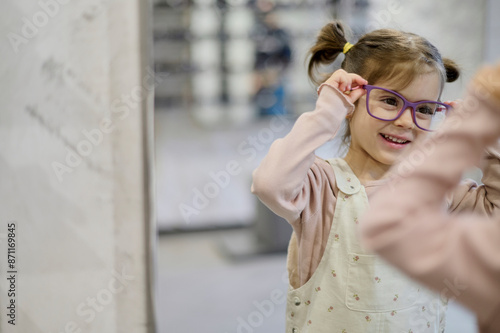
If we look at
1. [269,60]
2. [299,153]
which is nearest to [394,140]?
[299,153]

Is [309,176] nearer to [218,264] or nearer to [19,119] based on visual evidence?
[19,119]

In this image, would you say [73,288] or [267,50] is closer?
[73,288]

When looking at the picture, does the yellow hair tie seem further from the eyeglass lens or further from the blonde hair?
the eyeglass lens

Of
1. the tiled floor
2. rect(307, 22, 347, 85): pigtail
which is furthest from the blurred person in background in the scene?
rect(307, 22, 347, 85): pigtail

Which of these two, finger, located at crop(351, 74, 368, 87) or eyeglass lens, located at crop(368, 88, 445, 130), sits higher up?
finger, located at crop(351, 74, 368, 87)

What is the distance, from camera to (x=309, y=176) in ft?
3.58

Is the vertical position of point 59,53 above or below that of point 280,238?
above

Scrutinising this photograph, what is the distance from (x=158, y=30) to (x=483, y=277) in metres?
2.19

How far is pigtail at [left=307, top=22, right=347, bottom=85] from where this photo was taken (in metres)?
1.21

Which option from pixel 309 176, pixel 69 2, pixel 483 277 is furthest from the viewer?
pixel 69 2

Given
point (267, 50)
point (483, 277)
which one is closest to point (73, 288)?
point (483, 277)

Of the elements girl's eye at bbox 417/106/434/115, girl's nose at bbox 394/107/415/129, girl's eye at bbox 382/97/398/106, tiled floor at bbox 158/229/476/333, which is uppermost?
girl's eye at bbox 382/97/398/106

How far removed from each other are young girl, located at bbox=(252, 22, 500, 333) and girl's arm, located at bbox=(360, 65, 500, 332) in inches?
18.0

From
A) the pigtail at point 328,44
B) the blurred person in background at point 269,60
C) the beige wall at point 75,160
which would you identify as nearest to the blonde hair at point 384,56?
the pigtail at point 328,44
